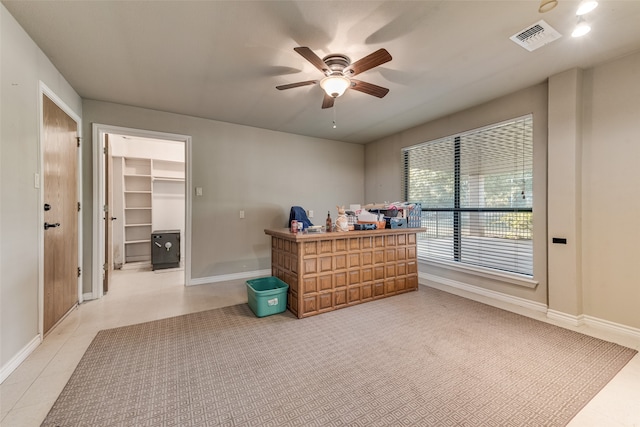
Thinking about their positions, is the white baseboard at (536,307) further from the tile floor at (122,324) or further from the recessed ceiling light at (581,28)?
the recessed ceiling light at (581,28)

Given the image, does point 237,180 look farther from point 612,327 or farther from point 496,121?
point 612,327

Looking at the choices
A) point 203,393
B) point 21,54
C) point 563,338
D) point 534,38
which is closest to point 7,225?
point 21,54

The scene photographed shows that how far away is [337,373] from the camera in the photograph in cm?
182

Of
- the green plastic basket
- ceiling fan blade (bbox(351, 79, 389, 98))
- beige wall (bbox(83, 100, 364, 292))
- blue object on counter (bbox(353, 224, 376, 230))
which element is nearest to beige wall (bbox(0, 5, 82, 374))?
beige wall (bbox(83, 100, 364, 292))

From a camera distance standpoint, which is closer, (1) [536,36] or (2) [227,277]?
(1) [536,36]

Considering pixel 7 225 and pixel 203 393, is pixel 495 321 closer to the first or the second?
pixel 203 393

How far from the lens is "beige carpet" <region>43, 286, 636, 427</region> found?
4.76 feet

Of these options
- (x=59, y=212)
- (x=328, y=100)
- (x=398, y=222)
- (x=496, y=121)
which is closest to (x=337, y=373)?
(x=398, y=222)

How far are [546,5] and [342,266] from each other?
263 cm

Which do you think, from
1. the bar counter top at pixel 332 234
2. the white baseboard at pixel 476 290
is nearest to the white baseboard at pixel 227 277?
the bar counter top at pixel 332 234

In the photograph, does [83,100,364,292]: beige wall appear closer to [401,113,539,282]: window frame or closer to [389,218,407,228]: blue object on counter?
[401,113,539,282]: window frame

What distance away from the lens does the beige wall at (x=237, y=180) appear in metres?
3.55

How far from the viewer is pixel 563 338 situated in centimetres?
229

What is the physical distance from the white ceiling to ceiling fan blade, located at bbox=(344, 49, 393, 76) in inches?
A: 9.3
